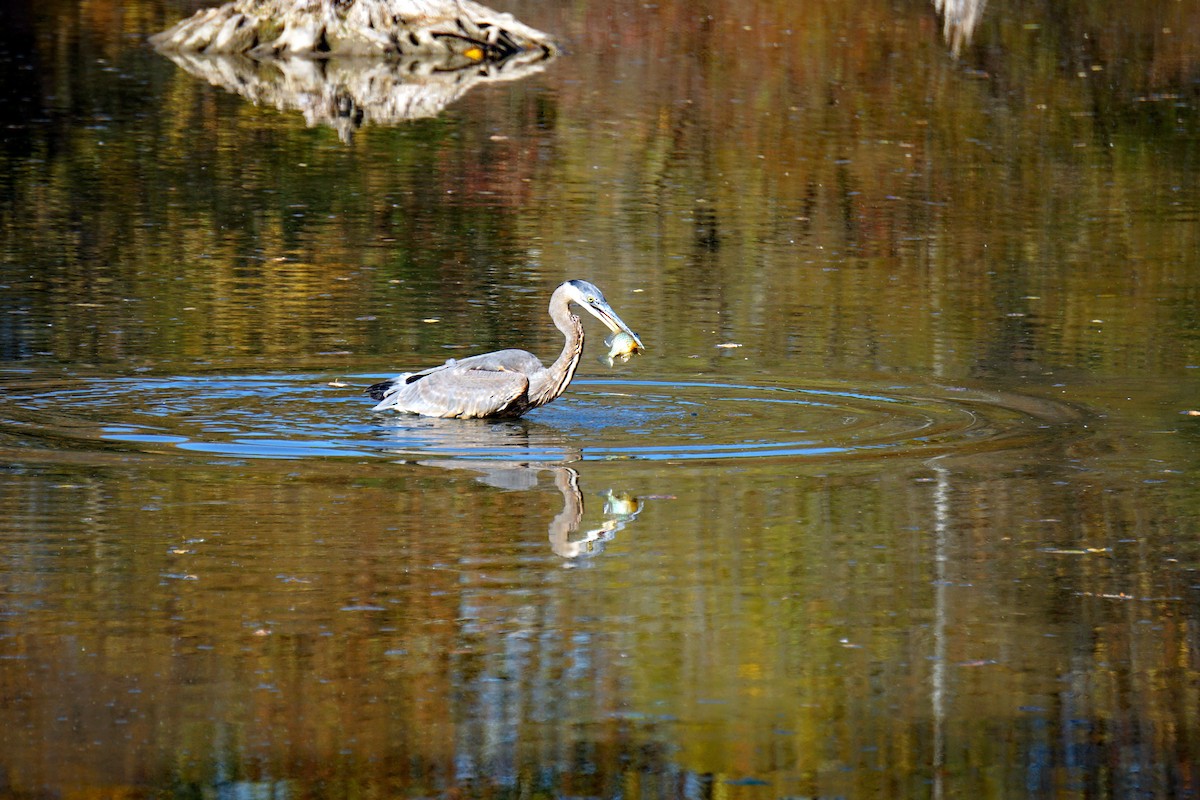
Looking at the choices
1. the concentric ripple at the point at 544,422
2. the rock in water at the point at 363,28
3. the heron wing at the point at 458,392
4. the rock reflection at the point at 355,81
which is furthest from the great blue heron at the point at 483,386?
the rock in water at the point at 363,28

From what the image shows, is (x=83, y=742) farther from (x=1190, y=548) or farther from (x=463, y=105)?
(x=463, y=105)

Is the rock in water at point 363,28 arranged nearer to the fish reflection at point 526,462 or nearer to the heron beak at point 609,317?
the heron beak at point 609,317

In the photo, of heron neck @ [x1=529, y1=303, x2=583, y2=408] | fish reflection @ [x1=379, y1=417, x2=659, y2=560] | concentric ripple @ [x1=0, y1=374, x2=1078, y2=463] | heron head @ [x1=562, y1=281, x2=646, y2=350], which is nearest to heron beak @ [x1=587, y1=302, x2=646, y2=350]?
heron head @ [x1=562, y1=281, x2=646, y2=350]

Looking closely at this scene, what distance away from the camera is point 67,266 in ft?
59.7

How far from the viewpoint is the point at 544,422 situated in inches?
499

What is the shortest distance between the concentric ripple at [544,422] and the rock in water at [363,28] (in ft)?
78.3

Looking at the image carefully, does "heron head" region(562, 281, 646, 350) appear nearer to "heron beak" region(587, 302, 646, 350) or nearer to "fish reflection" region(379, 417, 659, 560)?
"heron beak" region(587, 302, 646, 350)

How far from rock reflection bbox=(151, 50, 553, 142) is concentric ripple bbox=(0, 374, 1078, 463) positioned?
1504 centimetres

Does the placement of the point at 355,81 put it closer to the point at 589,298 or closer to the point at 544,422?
the point at 589,298

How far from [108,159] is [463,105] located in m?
6.83

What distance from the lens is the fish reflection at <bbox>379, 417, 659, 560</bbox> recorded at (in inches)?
381

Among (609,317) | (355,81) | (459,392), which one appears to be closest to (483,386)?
(459,392)

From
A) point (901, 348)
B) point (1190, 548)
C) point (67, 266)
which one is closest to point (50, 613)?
point (1190, 548)

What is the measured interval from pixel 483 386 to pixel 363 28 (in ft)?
81.5
